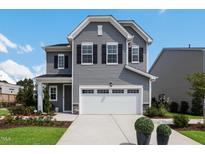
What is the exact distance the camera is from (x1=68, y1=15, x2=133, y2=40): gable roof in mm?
24281

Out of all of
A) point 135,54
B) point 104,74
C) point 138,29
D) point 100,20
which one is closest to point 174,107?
point 135,54

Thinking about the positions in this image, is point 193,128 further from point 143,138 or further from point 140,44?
point 140,44

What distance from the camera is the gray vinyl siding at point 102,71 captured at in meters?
24.5

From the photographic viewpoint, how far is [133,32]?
27656 mm

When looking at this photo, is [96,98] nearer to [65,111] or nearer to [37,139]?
[65,111]

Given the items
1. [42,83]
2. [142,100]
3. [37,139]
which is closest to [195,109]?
[142,100]

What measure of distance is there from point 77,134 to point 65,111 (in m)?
13.6

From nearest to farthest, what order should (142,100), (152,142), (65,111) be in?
1. (152,142)
2. (142,100)
3. (65,111)

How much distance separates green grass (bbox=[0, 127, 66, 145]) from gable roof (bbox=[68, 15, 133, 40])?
12.2m

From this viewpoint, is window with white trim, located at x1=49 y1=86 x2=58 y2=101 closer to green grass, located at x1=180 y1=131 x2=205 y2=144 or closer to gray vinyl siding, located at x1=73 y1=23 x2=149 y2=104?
gray vinyl siding, located at x1=73 y1=23 x2=149 y2=104

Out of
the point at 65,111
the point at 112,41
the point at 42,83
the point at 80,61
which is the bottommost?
the point at 65,111

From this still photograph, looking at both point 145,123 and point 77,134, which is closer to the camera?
point 145,123

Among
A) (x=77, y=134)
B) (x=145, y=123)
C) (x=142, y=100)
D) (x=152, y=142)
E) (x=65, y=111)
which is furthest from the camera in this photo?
(x=65, y=111)
